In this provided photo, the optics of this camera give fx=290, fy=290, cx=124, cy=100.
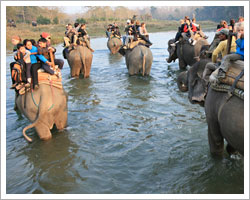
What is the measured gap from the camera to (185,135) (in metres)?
5.52

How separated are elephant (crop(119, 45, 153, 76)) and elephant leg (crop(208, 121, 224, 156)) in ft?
20.2

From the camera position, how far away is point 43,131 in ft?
17.4

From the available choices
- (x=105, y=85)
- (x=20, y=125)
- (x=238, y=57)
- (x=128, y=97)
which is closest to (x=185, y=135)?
(x=238, y=57)

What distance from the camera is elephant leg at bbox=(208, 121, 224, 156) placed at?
12.2 feet

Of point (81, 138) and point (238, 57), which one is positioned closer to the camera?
point (238, 57)

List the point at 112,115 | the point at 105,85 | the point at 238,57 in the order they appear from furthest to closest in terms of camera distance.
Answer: the point at 105,85 < the point at 112,115 < the point at 238,57

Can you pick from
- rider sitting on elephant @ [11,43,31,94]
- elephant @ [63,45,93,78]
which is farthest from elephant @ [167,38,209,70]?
rider sitting on elephant @ [11,43,31,94]

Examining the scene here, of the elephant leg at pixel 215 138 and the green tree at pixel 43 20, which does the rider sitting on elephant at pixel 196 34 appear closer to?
the elephant leg at pixel 215 138

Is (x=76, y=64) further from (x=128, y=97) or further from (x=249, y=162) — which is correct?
(x=249, y=162)

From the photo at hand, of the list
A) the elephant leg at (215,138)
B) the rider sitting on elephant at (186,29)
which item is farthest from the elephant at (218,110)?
the rider sitting on elephant at (186,29)

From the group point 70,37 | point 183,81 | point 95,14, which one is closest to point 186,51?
point 70,37

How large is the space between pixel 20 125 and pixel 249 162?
523cm

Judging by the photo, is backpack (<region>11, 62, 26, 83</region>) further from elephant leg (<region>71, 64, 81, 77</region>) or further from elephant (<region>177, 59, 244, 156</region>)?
elephant leg (<region>71, 64, 81, 77</region>)

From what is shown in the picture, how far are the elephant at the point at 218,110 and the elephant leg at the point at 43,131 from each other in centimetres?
253
